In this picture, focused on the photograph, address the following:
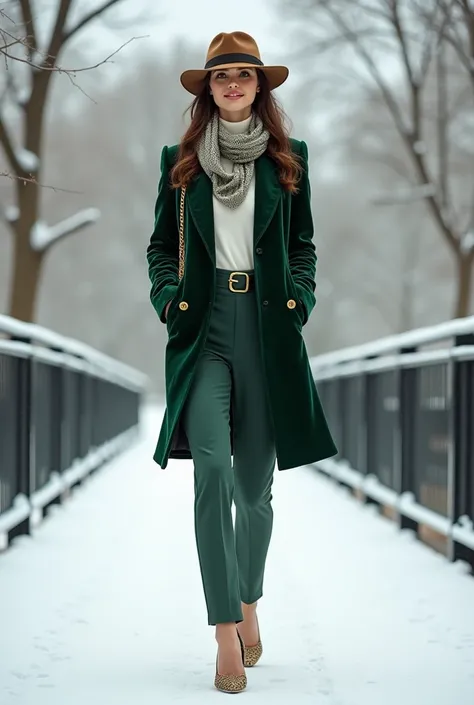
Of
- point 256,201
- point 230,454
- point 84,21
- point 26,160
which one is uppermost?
point 84,21

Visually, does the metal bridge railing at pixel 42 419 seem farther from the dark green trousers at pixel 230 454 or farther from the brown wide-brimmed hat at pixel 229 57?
the brown wide-brimmed hat at pixel 229 57

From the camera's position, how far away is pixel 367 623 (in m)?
4.93

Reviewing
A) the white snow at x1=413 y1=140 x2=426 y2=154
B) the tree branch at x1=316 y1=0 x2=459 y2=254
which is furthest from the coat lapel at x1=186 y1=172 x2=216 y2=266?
the white snow at x1=413 y1=140 x2=426 y2=154

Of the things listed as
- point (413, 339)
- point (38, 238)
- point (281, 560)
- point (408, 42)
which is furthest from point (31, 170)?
point (281, 560)

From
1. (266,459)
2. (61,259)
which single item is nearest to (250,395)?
(266,459)

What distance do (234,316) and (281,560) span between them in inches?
118

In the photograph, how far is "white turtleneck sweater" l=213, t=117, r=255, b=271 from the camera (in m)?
3.87

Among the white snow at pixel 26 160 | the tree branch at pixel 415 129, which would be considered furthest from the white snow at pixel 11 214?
the tree branch at pixel 415 129

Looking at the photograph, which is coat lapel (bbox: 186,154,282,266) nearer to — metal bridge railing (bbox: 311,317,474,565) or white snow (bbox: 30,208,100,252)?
metal bridge railing (bbox: 311,317,474,565)

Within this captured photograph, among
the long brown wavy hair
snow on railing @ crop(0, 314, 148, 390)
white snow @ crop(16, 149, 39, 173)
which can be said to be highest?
white snow @ crop(16, 149, 39, 173)

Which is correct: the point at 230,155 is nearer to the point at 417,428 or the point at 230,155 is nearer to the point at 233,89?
the point at 233,89

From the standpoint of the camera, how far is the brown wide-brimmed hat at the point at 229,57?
3.91 meters

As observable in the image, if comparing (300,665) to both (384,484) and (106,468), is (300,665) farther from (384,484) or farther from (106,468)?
(106,468)

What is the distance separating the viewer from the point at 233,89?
3895 millimetres
